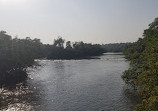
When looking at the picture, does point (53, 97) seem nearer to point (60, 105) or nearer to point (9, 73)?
point (60, 105)

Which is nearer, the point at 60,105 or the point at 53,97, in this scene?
the point at 60,105

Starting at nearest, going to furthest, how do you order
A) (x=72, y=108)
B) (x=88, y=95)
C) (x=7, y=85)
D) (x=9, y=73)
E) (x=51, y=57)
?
(x=72, y=108) → (x=88, y=95) → (x=7, y=85) → (x=9, y=73) → (x=51, y=57)

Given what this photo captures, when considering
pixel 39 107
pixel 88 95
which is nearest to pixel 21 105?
pixel 39 107

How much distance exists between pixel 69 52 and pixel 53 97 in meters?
153

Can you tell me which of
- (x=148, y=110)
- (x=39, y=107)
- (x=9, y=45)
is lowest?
(x=39, y=107)

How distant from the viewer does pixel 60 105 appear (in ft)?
131

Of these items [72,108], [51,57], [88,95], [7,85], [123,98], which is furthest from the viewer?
[51,57]

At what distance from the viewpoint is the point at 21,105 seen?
40281 mm

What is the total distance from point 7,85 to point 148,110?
48818mm

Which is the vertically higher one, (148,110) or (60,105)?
(148,110)

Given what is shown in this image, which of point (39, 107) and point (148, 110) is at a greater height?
point (148, 110)

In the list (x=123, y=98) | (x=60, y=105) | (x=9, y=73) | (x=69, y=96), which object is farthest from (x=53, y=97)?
(x=9, y=73)

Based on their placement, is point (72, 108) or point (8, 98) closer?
point (72, 108)

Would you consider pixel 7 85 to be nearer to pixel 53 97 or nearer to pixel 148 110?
pixel 53 97
